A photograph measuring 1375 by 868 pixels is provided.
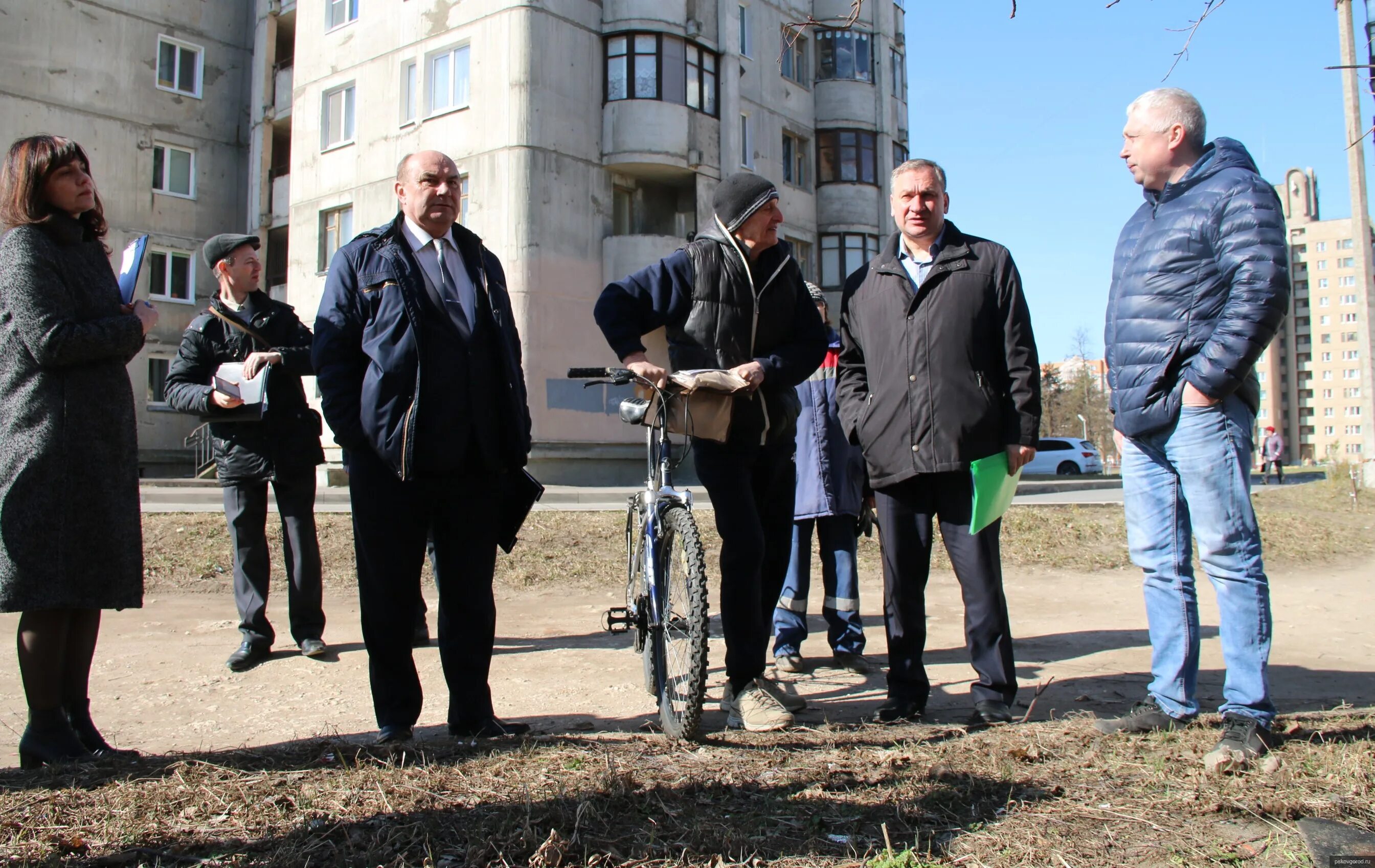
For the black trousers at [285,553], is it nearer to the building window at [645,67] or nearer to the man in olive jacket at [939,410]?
the man in olive jacket at [939,410]

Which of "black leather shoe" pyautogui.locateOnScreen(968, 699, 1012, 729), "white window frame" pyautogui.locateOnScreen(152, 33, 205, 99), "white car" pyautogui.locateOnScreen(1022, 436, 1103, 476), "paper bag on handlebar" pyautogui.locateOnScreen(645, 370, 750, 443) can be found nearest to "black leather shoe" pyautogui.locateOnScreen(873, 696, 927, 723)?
Answer: "black leather shoe" pyautogui.locateOnScreen(968, 699, 1012, 729)

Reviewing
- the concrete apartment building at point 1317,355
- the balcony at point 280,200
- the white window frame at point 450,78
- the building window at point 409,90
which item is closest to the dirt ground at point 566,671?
the white window frame at point 450,78

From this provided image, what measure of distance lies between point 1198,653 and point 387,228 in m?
3.48

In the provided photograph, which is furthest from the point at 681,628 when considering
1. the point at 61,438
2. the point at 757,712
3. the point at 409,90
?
the point at 409,90

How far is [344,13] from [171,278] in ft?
29.2

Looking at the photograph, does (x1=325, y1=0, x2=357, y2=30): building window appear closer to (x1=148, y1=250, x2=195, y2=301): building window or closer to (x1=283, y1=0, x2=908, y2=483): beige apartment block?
(x1=283, y1=0, x2=908, y2=483): beige apartment block

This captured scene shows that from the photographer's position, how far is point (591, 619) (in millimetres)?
7121

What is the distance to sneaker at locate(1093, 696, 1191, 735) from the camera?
3.71 metres

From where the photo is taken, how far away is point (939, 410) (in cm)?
422

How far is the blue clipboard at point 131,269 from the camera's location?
3.84m

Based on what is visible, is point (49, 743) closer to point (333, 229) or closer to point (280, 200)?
point (333, 229)

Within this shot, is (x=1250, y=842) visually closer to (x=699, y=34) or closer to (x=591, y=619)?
(x=591, y=619)

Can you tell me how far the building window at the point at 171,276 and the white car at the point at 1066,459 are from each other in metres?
31.1

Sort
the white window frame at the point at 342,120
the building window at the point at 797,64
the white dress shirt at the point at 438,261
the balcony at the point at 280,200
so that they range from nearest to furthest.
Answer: the white dress shirt at the point at 438,261, the white window frame at the point at 342,120, the balcony at the point at 280,200, the building window at the point at 797,64
